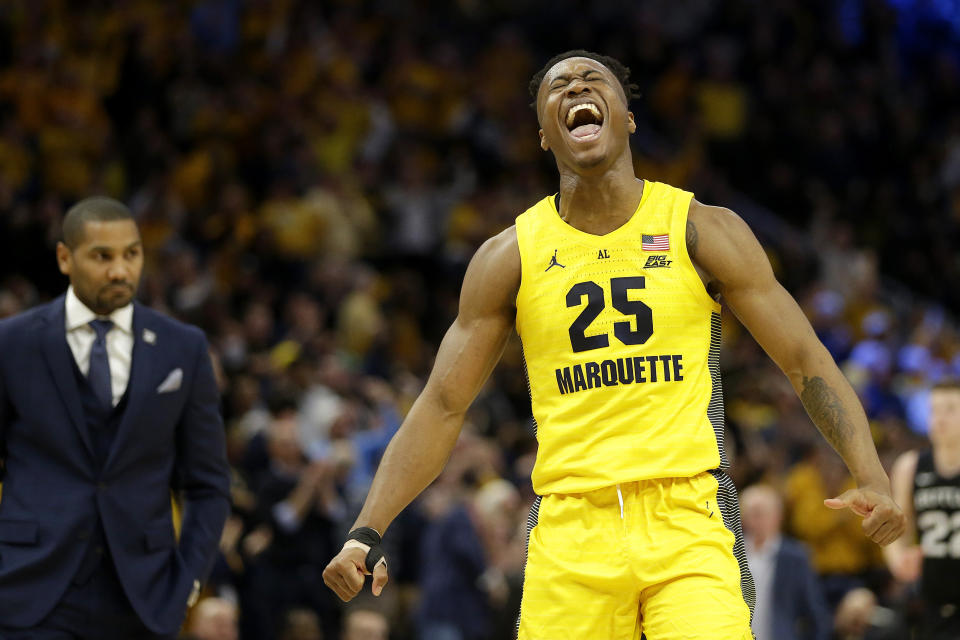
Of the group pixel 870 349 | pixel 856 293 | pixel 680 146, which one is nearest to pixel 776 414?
pixel 870 349

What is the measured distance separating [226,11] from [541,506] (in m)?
12.4

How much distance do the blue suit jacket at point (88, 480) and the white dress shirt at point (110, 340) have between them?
0.04m

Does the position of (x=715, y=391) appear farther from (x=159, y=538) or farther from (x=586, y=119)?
(x=159, y=538)

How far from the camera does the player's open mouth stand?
4.69m

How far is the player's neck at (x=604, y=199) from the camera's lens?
4.68 metres

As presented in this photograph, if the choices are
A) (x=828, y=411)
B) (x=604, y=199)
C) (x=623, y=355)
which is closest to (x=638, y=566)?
(x=623, y=355)

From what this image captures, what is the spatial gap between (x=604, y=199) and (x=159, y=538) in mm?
2127

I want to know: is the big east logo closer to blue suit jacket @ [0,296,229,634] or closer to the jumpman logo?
the jumpman logo

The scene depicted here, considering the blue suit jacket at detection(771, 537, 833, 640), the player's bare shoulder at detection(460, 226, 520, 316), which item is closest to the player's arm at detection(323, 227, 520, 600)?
the player's bare shoulder at detection(460, 226, 520, 316)

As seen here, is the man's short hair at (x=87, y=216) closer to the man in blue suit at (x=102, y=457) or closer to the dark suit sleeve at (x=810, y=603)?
the man in blue suit at (x=102, y=457)

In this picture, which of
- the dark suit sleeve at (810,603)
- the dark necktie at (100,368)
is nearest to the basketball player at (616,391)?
the dark necktie at (100,368)

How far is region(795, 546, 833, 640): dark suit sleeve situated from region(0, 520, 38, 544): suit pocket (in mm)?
6031

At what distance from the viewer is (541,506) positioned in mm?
4535

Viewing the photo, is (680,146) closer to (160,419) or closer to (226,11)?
(226,11)
